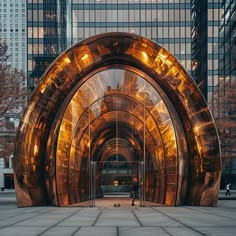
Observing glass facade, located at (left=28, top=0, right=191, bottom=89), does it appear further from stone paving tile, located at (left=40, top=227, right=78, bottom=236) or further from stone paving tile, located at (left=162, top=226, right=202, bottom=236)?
stone paving tile, located at (left=162, top=226, right=202, bottom=236)

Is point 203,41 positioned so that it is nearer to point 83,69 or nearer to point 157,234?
point 83,69

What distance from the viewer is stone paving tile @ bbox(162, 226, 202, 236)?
33.6 feet

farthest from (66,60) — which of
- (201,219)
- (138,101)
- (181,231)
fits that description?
(181,231)

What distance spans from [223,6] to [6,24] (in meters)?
129

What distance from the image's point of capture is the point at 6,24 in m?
170

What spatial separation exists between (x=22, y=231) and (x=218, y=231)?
5.22 meters

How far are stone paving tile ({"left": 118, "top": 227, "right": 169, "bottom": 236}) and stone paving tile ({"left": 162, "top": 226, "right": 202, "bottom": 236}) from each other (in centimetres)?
19

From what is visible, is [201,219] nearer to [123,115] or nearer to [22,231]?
[22,231]

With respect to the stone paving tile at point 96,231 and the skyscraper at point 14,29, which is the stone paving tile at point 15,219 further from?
the skyscraper at point 14,29

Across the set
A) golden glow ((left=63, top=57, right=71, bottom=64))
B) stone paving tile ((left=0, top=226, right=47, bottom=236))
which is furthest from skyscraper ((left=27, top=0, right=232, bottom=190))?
stone paving tile ((left=0, top=226, right=47, bottom=236))

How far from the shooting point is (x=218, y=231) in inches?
417

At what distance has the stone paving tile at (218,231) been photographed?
1011 cm

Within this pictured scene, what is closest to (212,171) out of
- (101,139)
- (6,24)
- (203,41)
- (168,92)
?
(168,92)

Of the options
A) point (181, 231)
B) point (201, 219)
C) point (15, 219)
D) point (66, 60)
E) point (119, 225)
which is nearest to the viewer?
point (181, 231)
